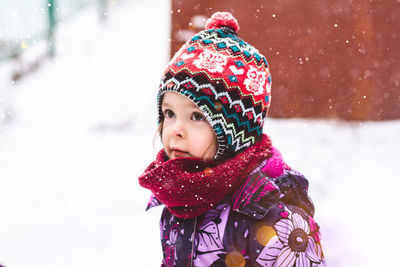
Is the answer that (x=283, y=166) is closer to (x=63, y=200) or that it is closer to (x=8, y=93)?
(x=63, y=200)

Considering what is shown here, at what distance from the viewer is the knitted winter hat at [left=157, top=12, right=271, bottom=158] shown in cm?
138

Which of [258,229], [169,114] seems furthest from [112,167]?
[258,229]

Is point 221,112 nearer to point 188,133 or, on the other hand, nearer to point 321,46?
point 188,133

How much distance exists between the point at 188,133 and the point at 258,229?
40 cm

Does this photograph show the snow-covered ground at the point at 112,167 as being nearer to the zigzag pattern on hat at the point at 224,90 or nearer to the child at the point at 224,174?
the child at the point at 224,174

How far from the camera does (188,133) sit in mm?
1388

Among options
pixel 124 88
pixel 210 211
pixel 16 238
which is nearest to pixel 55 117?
pixel 124 88

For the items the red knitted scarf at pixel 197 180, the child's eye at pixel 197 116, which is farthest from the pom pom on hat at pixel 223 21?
the red knitted scarf at pixel 197 180

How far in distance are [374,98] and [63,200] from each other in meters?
3.52

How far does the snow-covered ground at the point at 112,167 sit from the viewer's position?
2.77 metres

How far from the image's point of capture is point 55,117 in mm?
5645

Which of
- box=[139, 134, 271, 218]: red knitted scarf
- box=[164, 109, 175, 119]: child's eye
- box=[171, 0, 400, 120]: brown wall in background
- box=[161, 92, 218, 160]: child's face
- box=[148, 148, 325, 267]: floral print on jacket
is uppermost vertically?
box=[171, 0, 400, 120]: brown wall in background

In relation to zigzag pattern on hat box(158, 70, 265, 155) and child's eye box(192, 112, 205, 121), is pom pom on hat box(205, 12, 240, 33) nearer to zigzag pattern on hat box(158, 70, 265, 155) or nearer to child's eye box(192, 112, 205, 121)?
zigzag pattern on hat box(158, 70, 265, 155)

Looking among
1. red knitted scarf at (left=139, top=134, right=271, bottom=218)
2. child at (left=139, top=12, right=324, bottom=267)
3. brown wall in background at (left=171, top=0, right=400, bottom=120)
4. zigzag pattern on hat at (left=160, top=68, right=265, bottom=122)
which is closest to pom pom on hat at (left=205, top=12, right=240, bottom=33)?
child at (left=139, top=12, right=324, bottom=267)
